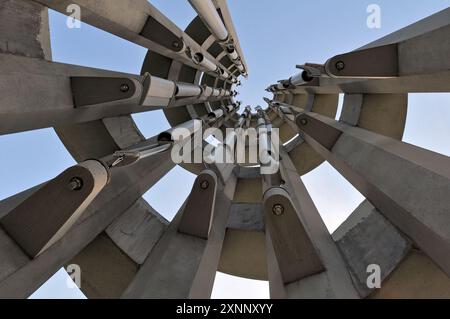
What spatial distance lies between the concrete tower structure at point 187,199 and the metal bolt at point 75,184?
0.20ft

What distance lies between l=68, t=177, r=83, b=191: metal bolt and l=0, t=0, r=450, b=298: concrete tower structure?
0.06 meters

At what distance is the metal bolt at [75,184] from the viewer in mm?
4686

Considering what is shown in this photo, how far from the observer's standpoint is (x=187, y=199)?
24.7 feet

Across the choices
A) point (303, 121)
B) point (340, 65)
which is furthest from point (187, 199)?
point (340, 65)

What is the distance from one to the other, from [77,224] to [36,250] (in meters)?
1.46

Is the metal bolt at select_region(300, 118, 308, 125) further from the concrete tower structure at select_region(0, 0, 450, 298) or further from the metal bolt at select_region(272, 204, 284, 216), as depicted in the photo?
the metal bolt at select_region(272, 204, 284, 216)

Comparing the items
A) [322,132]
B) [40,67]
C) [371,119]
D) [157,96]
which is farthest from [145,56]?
[371,119]

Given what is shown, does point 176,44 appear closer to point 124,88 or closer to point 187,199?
point 124,88

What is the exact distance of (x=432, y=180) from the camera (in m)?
4.54

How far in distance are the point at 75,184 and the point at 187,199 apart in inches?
131

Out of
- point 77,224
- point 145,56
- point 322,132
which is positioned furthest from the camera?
point 145,56

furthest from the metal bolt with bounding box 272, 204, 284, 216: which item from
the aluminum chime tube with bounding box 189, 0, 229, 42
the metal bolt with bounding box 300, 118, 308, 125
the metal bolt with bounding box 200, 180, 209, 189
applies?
the aluminum chime tube with bounding box 189, 0, 229, 42

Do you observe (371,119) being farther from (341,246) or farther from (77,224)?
(77,224)

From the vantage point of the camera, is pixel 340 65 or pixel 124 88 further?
pixel 340 65
